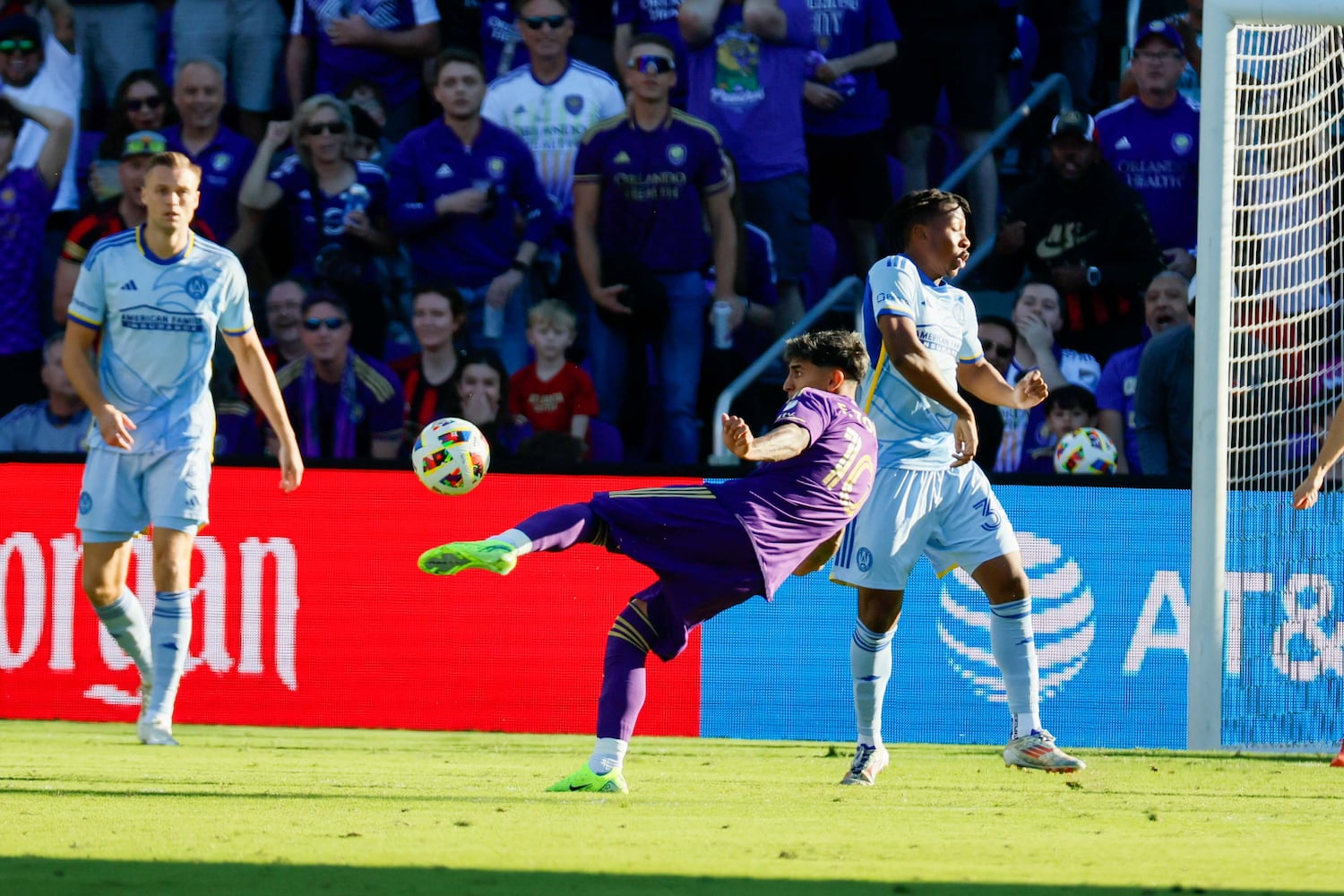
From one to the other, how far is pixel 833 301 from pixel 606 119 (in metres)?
1.90

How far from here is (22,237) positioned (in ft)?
38.5

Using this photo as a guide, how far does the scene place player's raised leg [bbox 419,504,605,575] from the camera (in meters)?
5.10

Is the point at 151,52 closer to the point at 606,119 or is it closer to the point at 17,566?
the point at 606,119

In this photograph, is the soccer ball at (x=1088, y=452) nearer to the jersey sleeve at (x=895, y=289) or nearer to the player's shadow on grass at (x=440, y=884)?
the jersey sleeve at (x=895, y=289)

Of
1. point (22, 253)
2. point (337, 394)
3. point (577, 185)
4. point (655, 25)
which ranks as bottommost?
point (337, 394)

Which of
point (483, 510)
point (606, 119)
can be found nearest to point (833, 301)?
point (606, 119)

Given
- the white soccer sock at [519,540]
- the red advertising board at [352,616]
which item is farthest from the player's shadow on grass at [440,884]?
the red advertising board at [352,616]

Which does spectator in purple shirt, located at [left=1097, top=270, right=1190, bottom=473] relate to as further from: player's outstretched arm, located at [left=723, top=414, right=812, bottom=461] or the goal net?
player's outstretched arm, located at [left=723, top=414, right=812, bottom=461]

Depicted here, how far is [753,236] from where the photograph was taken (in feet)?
37.1

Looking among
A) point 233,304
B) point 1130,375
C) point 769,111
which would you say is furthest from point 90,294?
point 1130,375

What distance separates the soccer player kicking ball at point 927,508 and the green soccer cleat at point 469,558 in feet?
6.22

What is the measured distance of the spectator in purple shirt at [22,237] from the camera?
11.5 m

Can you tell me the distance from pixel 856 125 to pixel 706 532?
6.51m

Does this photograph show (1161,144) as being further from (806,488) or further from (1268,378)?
(806,488)
